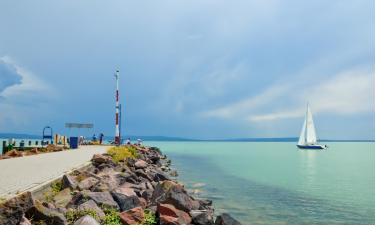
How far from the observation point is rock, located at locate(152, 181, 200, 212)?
11.9 metres

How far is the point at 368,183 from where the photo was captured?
36.7 meters

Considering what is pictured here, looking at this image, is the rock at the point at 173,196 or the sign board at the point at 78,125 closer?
the rock at the point at 173,196

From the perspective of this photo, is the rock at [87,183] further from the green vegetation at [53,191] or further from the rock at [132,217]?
the rock at [132,217]

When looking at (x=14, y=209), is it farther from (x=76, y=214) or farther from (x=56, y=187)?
(x=56, y=187)

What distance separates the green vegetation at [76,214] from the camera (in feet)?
31.6

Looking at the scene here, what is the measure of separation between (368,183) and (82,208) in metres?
33.2

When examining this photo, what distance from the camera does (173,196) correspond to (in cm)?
1205

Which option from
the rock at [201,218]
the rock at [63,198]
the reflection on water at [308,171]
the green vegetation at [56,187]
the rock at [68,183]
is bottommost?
the reflection on water at [308,171]

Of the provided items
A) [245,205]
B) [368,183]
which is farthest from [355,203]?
[368,183]

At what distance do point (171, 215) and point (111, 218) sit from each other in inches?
67.6

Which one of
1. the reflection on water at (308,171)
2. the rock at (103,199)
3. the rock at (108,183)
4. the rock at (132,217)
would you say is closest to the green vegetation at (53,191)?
the rock at (108,183)

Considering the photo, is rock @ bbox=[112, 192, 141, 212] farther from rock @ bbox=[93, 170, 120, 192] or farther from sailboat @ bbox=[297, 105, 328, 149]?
sailboat @ bbox=[297, 105, 328, 149]

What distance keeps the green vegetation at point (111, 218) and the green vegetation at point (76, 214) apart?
0.26 m

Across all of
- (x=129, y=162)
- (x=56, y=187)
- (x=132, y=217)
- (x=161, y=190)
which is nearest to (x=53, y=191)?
(x=56, y=187)
